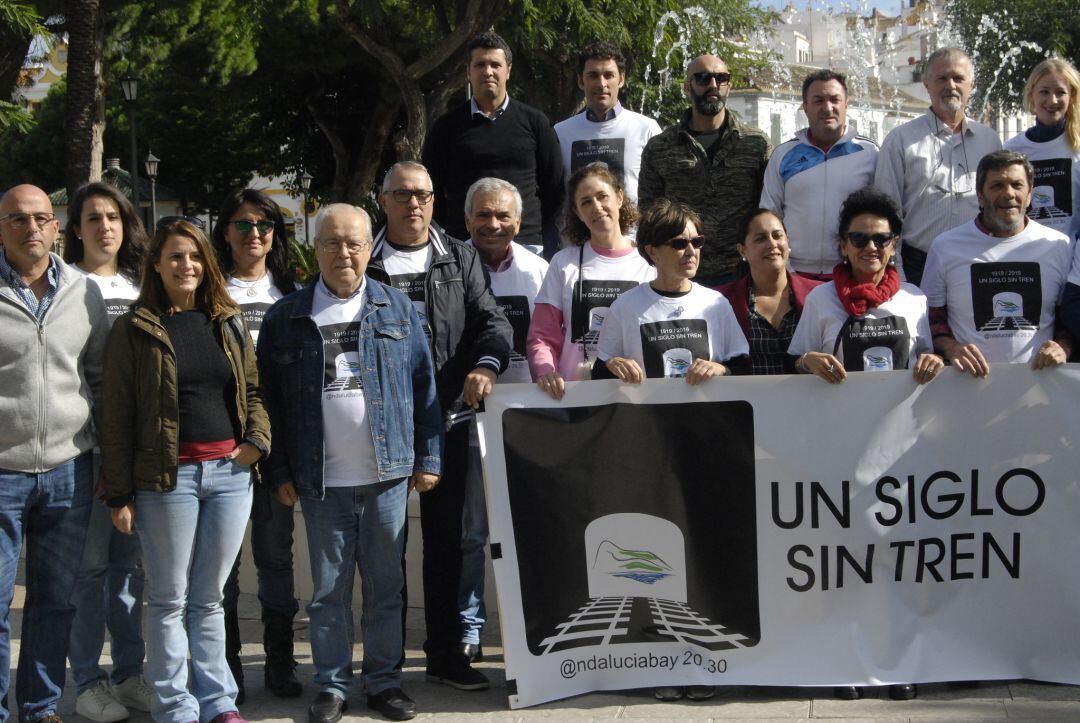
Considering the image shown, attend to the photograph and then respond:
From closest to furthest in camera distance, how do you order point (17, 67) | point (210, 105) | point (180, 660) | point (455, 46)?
point (180, 660)
point (455, 46)
point (17, 67)
point (210, 105)

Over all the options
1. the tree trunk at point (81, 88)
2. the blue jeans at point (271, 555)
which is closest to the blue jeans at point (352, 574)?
the blue jeans at point (271, 555)

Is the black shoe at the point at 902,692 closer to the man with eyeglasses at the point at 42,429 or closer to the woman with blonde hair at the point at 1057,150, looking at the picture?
the woman with blonde hair at the point at 1057,150

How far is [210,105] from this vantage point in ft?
108

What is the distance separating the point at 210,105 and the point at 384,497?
29954 millimetres

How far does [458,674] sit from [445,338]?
1442mm

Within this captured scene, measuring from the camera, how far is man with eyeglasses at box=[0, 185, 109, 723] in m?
4.64

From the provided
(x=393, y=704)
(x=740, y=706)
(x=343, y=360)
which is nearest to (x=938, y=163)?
(x=740, y=706)

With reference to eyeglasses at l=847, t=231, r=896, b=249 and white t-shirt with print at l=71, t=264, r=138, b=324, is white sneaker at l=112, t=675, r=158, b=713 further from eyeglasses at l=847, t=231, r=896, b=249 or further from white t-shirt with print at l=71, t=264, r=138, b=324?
eyeglasses at l=847, t=231, r=896, b=249

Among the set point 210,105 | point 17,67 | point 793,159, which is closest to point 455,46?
point 17,67

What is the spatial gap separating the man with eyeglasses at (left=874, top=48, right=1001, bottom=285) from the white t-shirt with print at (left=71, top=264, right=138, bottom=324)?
140 inches

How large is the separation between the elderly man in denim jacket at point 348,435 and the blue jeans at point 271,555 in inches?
10.8

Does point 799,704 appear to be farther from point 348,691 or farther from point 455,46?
point 455,46

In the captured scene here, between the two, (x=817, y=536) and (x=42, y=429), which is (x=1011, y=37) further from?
(x=42, y=429)

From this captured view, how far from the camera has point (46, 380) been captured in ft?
15.4
